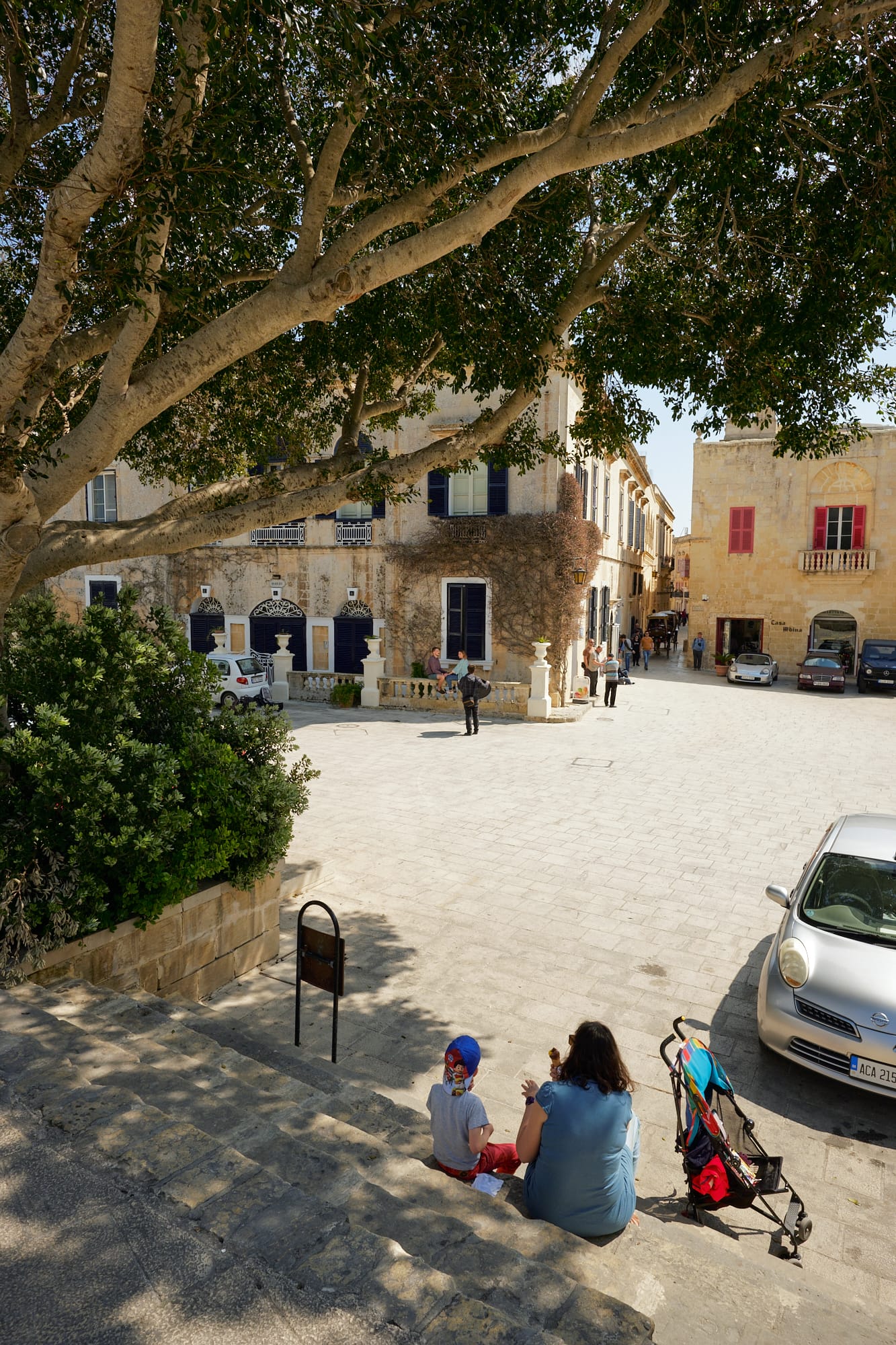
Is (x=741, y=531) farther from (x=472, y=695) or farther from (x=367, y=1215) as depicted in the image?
(x=367, y=1215)

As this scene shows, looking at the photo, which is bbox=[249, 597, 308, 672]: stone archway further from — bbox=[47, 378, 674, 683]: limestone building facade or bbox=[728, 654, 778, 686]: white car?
bbox=[728, 654, 778, 686]: white car

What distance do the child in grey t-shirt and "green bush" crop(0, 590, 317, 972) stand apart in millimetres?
2551

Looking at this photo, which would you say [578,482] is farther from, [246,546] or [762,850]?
[762,850]

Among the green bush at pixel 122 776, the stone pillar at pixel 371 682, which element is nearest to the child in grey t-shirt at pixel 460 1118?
the green bush at pixel 122 776

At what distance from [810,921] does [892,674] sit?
21.8m

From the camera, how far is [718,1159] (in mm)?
3805

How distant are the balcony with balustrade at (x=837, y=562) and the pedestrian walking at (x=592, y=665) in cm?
1135

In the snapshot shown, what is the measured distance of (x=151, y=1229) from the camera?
2.62 metres

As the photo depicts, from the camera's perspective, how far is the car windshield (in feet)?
17.7

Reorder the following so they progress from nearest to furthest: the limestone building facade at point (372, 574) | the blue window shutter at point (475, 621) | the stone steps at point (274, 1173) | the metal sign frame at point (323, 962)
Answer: the stone steps at point (274, 1173)
the metal sign frame at point (323, 962)
the limestone building facade at point (372, 574)
the blue window shutter at point (475, 621)

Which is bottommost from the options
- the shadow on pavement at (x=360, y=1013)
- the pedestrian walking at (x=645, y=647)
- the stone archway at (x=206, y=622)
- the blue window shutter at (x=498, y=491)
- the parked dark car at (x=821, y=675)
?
the shadow on pavement at (x=360, y=1013)

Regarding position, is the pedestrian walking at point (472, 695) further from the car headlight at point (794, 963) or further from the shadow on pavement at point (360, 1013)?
the car headlight at point (794, 963)

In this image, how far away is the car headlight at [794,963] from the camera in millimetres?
5078

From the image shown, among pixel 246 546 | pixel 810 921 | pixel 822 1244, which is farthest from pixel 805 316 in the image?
pixel 246 546
